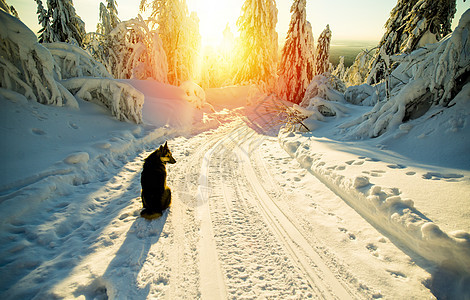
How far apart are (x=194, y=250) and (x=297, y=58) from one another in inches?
921

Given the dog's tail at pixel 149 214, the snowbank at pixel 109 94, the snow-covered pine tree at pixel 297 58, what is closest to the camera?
the dog's tail at pixel 149 214

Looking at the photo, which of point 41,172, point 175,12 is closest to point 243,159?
point 41,172

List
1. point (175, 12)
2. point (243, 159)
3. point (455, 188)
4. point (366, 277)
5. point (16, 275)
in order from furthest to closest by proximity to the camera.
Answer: point (175, 12), point (243, 159), point (455, 188), point (366, 277), point (16, 275)

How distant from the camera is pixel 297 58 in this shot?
70.4 ft

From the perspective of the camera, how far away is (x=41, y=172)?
3.71 meters

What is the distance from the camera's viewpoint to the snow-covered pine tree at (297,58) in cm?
2031

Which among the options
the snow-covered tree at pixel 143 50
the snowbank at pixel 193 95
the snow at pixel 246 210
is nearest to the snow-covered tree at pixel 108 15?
the snow-covered tree at pixel 143 50

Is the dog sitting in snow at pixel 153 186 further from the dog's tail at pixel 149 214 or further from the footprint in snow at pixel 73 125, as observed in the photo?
the footprint in snow at pixel 73 125

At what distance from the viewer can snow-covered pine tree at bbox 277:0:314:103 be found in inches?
800

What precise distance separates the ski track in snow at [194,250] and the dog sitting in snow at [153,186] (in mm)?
181

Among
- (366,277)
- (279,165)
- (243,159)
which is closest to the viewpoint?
(366,277)

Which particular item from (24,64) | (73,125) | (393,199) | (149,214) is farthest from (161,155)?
(24,64)

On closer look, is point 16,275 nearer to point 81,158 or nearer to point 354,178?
point 81,158

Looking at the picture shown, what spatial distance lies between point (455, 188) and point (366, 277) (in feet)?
7.11
